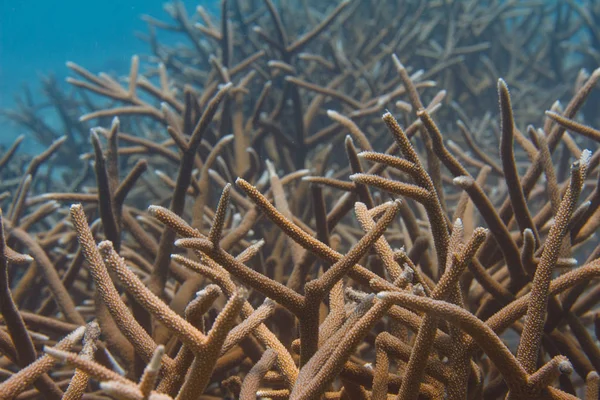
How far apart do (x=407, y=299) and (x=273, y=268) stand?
132 centimetres

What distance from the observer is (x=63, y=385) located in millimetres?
1656

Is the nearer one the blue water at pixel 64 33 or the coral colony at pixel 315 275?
the coral colony at pixel 315 275

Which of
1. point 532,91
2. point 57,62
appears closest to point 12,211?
point 532,91

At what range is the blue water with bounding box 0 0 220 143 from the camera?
1310 inches

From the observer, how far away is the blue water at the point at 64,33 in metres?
33.3

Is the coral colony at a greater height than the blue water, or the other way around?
the blue water

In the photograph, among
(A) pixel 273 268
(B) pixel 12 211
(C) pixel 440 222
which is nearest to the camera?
(C) pixel 440 222

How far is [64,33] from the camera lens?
4075cm

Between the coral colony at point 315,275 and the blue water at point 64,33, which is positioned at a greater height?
the blue water at point 64,33

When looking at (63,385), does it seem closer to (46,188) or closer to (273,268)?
(273,268)

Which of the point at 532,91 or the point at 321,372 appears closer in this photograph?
the point at 321,372

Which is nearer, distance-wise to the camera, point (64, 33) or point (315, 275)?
point (315, 275)

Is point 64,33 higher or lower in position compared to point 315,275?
higher

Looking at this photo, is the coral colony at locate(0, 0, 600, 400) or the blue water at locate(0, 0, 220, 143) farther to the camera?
the blue water at locate(0, 0, 220, 143)
